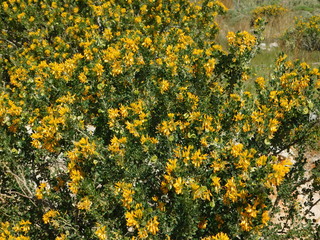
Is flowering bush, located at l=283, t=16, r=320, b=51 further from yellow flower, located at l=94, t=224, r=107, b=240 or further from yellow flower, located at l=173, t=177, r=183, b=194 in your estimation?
yellow flower, located at l=94, t=224, r=107, b=240

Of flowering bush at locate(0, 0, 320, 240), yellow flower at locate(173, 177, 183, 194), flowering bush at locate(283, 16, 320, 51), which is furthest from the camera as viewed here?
flowering bush at locate(283, 16, 320, 51)

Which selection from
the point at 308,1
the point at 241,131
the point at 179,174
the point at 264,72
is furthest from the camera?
the point at 308,1

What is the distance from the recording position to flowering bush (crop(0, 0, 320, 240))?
216cm

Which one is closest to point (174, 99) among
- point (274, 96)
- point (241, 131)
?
point (241, 131)

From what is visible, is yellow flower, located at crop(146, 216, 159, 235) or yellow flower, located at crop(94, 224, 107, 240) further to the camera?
yellow flower, located at crop(94, 224, 107, 240)

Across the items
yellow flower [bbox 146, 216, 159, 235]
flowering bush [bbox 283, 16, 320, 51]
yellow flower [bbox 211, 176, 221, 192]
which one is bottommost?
yellow flower [bbox 146, 216, 159, 235]

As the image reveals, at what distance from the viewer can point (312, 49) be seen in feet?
30.0

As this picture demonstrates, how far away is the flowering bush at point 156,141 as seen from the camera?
7.08ft

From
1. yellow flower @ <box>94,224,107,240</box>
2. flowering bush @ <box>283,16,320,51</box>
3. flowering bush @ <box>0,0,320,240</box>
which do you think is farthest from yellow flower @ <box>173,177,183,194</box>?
flowering bush @ <box>283,16,320,51</box>

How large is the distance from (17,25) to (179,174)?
519 centimetres

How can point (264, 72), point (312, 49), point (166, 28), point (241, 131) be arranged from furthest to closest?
point (312, 49), point (264, 72), point (166, 28), point (241, 131)

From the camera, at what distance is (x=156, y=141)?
7.72 ft

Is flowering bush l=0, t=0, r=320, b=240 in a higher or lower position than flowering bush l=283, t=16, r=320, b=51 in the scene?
lower

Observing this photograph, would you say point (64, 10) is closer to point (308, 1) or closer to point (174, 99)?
point (174, 99)
